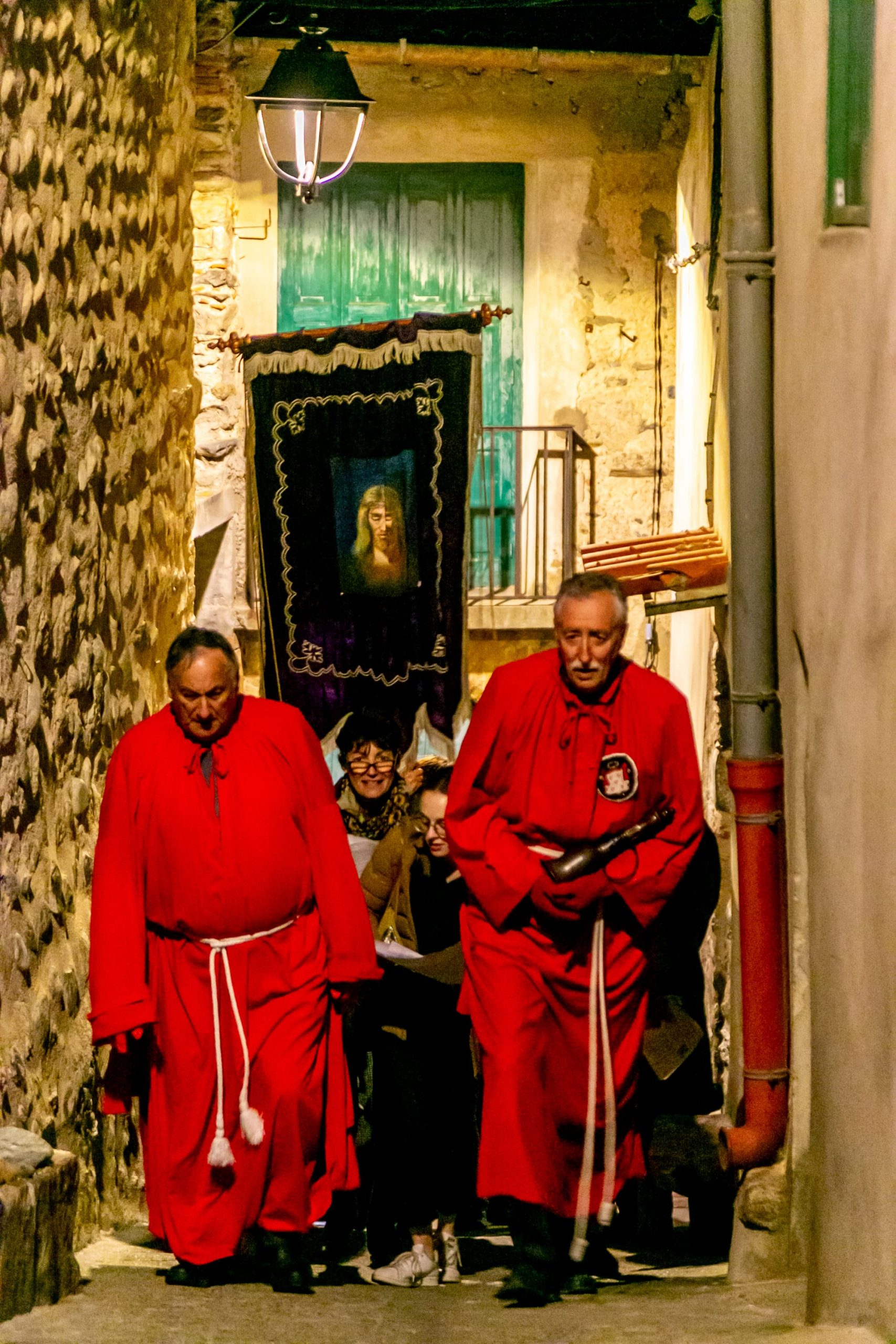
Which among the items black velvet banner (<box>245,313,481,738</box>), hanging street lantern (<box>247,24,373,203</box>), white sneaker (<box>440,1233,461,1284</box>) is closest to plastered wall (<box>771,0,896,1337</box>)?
white sneaker (<box>440,1233,461,1284</box>)

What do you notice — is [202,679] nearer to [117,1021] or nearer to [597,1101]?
[117,1021]

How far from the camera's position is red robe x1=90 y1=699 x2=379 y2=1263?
502 cm

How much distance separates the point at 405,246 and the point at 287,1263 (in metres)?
7.46

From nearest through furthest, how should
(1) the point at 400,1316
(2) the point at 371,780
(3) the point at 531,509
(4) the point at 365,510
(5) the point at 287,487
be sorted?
(1) the point at 400,1316
(2) the point at 371,780
(4) the point at 365,510
(5) the point at 287,487
(3) the point at 531,509

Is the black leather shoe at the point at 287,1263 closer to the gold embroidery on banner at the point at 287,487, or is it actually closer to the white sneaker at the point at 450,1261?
the white sneaker at the point at 450,1261

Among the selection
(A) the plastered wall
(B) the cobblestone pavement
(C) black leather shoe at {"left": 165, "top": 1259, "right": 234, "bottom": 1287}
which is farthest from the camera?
(C) black leather shoe at {"left": 165, "top": 1259, "right": 234, "bottom": 1287}

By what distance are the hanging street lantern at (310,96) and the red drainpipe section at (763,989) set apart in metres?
4.19

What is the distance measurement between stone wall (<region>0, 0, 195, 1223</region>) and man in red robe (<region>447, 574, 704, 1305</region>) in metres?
1.23

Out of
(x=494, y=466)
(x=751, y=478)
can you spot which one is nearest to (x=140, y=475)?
(x=751, y=478)

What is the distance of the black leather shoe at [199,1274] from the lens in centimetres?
497

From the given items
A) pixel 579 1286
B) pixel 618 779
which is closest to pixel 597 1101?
pixel 579 1286

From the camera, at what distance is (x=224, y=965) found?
5.10 metres

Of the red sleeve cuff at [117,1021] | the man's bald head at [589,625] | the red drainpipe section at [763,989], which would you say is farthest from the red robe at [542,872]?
the red sleeve cuff at [117,1021]

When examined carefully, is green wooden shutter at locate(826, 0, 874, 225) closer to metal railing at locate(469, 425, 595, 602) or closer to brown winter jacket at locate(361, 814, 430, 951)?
brown winter jacket at locate(361, 814, 430, 951)
